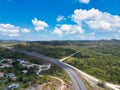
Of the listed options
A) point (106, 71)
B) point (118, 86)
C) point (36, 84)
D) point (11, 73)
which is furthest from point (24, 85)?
point (106, 71)

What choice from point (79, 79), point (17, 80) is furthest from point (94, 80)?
point (17, 80)

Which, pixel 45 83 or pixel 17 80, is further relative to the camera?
pixel 17 80

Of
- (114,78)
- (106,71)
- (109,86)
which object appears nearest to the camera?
(109,86)

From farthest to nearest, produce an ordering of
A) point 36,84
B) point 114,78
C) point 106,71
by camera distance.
A: point 106,71 < point 114,78 < point 36,84

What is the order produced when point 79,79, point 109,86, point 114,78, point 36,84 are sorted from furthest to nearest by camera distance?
point 114,78 → point 79,79 → point 109,86 → point 36,84

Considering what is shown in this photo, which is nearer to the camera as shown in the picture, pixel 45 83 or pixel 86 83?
pixel 45 83

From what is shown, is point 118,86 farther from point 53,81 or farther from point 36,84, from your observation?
point 36,84

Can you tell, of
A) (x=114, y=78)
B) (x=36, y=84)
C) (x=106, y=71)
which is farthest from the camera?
(x=106, y=71)

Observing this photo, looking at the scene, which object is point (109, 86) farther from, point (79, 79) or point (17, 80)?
point (17, 80)
